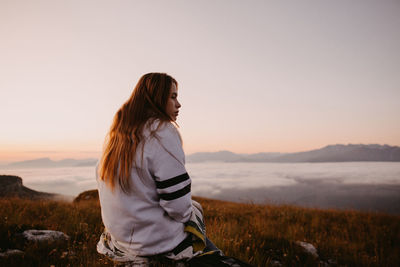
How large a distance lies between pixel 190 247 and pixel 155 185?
706 millimetres

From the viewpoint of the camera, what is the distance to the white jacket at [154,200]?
196 cm

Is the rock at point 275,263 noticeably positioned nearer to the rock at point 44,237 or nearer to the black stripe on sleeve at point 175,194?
the black stripe on sleeve at point 175,194

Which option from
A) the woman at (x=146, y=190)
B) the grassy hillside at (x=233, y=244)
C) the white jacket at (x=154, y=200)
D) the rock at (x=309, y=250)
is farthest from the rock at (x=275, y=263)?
the white jacket at (x=154, y=200)

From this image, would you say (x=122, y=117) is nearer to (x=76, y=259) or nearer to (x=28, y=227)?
(x=76, y=259)

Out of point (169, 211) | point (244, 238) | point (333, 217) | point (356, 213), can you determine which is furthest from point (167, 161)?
point (356, 213)

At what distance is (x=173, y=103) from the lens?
246 centimetres

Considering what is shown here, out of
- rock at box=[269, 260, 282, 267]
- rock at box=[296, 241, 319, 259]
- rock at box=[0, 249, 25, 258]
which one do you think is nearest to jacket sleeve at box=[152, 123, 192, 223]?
rock at box=[0, 249, 25, 258]

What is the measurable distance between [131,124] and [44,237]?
2904mm

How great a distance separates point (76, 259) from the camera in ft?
10.1

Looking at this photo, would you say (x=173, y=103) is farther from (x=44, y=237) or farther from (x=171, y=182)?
(x=44, y=237)

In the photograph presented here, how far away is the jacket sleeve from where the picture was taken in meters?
1.95

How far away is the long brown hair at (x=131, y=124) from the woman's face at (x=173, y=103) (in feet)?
0.14

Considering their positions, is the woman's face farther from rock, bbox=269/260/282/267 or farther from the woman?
rock, bbox=269/260/282/267

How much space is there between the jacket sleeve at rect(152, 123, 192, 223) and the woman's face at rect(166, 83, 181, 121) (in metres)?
0.43
